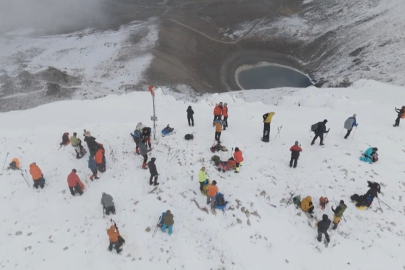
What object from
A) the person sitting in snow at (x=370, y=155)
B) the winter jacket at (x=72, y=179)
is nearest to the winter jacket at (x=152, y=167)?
the winter jacket at (x=72, y=179)

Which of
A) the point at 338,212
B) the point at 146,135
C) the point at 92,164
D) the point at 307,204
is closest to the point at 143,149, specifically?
the point at 146,135

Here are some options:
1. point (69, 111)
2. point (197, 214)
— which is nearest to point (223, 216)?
point (197, 214)

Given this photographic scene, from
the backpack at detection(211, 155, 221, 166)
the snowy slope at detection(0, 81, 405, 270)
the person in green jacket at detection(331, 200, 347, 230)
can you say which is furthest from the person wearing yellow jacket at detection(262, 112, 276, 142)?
the person in green jacket at detection(331, 200, 347, 230)

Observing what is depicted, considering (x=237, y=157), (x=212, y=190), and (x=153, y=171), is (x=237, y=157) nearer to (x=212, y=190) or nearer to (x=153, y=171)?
(x=212, y=190)

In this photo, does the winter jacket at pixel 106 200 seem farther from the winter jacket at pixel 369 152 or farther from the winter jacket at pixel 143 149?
the winter jacket at pixel 369 152

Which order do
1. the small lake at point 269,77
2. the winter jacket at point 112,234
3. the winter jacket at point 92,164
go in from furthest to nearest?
1. the small lake at point 269,77
2. the winter jacket at point 92,164
3. the winter jacket at point 112,234

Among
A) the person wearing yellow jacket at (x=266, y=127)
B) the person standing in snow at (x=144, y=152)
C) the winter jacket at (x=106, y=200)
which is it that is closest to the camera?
the winter jacket at (x=106, y=200)
